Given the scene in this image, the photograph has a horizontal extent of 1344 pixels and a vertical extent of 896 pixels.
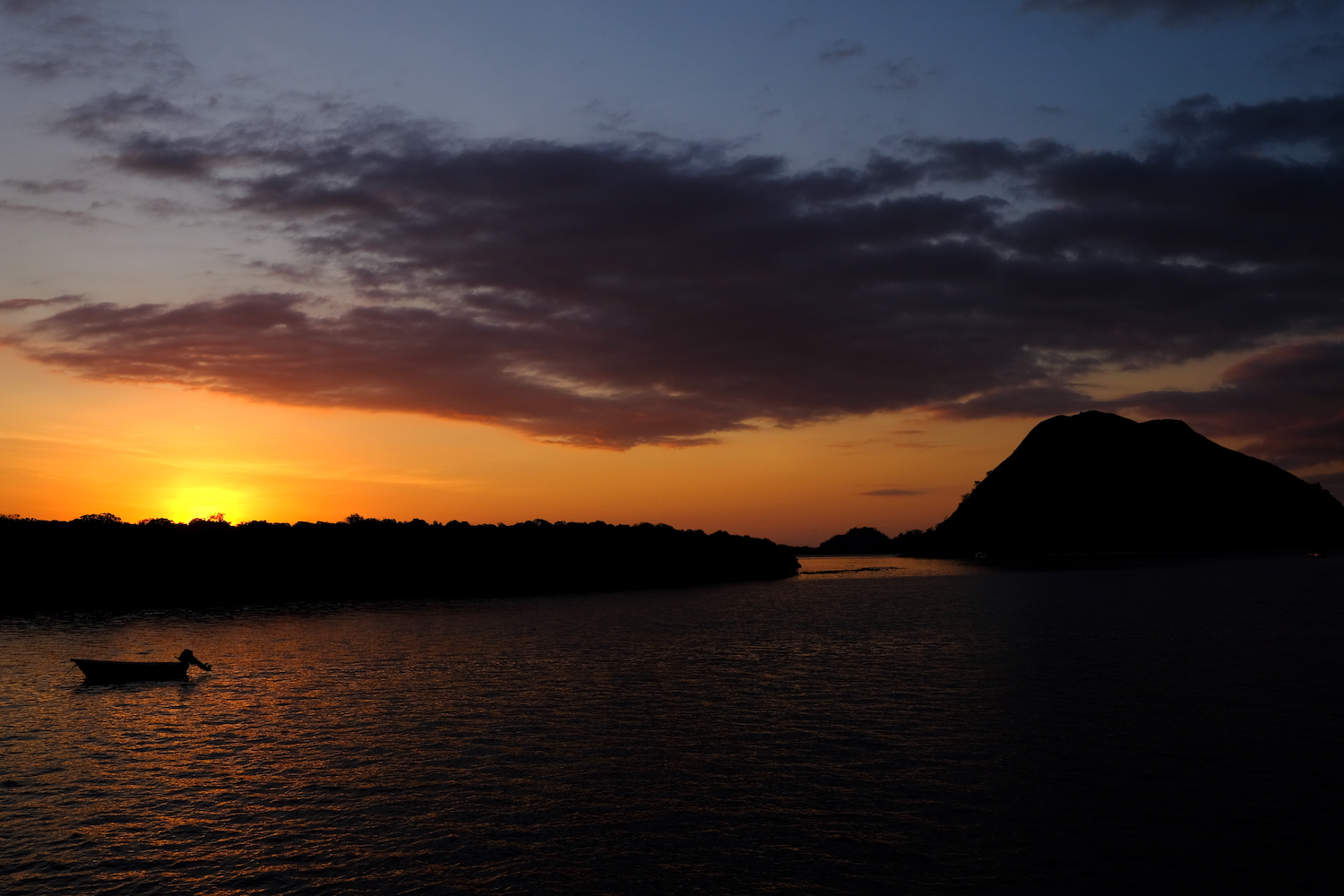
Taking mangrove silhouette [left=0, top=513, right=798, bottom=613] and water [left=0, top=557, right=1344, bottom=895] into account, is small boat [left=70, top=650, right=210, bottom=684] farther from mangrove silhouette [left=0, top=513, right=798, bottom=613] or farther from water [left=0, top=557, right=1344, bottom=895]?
mangrove silhouette [left=0, top=513, right=798, bottom=613]

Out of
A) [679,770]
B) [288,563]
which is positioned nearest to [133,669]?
[679,770]

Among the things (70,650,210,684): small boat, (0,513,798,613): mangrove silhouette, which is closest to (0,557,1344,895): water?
(70,650,210,684): small boat

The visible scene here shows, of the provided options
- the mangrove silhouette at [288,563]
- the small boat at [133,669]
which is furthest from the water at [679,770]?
the mangrove silhouette at [288,563]

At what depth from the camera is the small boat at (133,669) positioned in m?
54.9

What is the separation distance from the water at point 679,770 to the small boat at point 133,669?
1895 mm

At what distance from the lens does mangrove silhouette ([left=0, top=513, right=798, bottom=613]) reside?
5369 inches

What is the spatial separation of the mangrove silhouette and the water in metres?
71.5

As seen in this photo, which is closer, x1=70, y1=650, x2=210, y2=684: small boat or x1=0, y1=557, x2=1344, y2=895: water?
x1=0, y1=557, x2=1344, y2=895: water

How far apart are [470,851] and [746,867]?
7971 mm

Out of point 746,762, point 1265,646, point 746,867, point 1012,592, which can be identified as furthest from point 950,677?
point 1012,592

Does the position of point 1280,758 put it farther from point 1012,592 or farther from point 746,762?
point 1012,592

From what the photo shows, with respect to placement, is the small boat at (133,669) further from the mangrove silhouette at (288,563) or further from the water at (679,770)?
the mangrove silhouette at (288,563)

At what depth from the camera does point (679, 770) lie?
34.8m

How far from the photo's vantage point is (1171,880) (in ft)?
78.0
